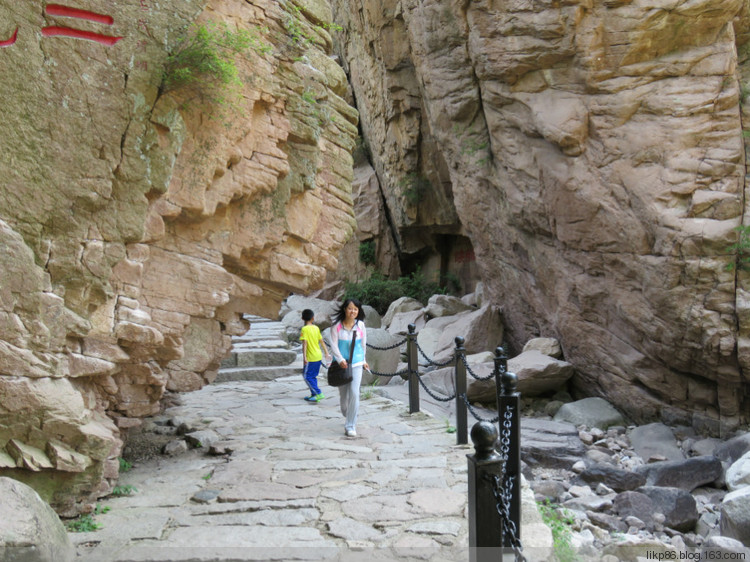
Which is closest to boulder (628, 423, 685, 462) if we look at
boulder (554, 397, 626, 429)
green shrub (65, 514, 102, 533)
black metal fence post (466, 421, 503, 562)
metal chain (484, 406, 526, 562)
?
boulder (554, 397, 626, 429)

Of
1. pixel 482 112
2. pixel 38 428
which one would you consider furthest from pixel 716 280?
pixel 38 428

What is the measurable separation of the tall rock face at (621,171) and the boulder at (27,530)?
9.37 metres

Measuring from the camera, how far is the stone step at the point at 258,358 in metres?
11.7

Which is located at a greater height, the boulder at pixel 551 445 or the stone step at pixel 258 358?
the stone step at pixel 258 358

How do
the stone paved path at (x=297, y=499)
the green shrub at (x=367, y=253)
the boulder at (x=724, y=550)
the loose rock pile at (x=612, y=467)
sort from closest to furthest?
the stone paved path at (x=297, y=499), the boulder at (x=724, y=550), the loose rock pile at (x=612, y=467), the green shrub at (x=367, y=253)

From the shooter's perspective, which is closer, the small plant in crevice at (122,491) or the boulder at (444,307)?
the small plant in crevice at (122,491)

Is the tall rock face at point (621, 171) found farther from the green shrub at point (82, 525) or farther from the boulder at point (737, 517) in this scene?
the green shrub at point (82, 525)

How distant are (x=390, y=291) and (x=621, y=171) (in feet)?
39.2

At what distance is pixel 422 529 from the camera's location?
3688mm

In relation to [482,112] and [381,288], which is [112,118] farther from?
[381,288]

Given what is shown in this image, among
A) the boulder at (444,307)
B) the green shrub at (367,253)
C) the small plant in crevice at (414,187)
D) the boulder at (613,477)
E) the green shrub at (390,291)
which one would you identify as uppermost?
the small plant in crevice at (414,187)

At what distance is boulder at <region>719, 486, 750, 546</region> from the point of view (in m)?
5.54

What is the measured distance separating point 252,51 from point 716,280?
26.5 ft

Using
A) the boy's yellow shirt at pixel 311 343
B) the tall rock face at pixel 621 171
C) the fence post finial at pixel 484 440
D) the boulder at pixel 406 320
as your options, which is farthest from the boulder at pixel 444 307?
the fence post finial at pixel 484 440
